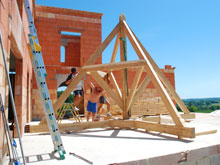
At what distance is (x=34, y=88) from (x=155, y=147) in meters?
6.74

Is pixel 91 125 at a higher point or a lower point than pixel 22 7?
lower

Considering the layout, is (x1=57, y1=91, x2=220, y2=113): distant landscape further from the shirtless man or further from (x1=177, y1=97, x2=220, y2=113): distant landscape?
the shirtless man

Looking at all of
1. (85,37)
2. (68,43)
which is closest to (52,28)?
(85,37)

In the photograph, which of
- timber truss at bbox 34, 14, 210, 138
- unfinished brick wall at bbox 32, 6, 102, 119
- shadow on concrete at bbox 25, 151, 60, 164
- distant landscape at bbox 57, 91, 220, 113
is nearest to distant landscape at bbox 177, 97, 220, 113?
distant landscape at bbox 57, 91, 220, 113

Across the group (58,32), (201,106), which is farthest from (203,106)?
(58,32)

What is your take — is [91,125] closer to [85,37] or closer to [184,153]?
[184,153]

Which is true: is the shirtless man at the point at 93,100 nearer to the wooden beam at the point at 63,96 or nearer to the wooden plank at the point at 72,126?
the wooden plank at the point at 72,126

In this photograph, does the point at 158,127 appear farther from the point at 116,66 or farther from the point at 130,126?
the point at 116,66

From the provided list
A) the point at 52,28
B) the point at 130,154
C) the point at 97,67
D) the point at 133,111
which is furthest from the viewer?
the point at 52,28

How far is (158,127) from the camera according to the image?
4.27 m

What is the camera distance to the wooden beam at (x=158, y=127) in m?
3.58

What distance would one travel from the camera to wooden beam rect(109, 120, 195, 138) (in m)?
3.58

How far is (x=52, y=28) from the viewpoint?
9.61m

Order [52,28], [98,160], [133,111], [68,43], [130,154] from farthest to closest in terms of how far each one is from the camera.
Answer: [68,43] → [52,28] → [133,111] → [130,154] → [98,160]
